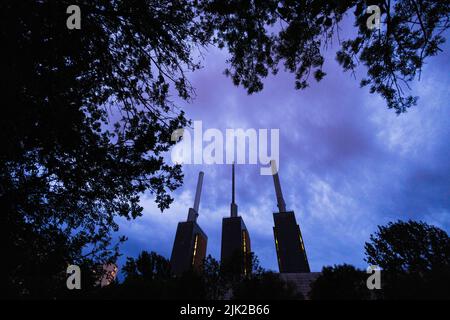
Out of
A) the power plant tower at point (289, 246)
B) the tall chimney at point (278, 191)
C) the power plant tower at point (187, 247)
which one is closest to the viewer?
the power plant tower at point (289, 246)

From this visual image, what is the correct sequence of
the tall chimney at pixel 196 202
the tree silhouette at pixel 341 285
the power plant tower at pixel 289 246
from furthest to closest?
the tall chimney at pixel 196 202
the power plant tower at pixel 289 246
the tree silhouette at pixel 341 285

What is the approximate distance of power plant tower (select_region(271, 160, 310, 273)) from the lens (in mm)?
29509

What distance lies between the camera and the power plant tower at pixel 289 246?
29.5 meters

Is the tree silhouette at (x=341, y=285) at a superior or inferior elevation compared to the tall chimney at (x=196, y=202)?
inferior

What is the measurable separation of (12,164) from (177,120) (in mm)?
5741

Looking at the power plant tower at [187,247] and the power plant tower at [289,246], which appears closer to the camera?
the power plant tower at [289,246]

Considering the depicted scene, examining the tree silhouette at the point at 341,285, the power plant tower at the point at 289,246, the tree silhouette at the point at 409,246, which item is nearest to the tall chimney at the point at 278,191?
the power plant tower at the point at 289,246

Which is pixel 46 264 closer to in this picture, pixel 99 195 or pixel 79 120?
pixel 99 195

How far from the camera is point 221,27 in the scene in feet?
24.1

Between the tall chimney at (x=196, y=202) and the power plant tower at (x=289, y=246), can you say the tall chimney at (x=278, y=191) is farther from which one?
the tall chimney at (x=196, y=202)

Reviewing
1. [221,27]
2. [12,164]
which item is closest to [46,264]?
[12,164]

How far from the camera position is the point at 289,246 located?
31.3m

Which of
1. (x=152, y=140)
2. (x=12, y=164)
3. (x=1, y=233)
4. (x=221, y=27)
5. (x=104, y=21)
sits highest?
(x=221, y=27)

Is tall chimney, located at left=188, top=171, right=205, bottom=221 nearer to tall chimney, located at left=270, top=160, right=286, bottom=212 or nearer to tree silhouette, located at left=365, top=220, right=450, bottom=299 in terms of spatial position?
tall chimney, located at left=270, top=160, right=286, bottom=212
